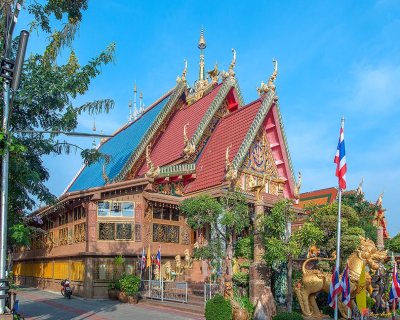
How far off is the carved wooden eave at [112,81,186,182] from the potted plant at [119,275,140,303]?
20.3 feet

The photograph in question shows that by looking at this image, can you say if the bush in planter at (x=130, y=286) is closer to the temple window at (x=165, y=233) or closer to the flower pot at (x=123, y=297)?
the flower pot at (x=123, y=297)

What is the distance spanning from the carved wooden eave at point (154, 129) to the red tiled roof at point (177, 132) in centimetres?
61

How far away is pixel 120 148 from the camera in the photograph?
29312 mm

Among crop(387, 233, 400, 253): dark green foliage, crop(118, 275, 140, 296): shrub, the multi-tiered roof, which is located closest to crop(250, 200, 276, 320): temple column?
crop(118, 275, 140, 296): shrub

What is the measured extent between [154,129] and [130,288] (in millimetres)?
10651

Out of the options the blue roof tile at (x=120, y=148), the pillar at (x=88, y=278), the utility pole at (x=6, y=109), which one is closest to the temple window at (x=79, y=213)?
the pillar at (x=88, y=278)

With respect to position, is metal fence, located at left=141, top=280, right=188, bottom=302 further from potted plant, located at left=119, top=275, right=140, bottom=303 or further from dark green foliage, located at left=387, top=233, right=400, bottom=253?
dark green foliage, located at left=387, top=233, right=400, bottom=253

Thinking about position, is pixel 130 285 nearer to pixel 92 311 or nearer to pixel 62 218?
pixel 92 311

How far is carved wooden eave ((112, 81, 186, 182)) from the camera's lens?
80.3 feet

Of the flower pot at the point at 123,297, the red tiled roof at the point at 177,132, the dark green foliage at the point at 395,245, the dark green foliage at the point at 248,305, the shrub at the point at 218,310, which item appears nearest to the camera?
the shrub at the point at 218,310

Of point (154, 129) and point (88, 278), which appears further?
point (154, 129)

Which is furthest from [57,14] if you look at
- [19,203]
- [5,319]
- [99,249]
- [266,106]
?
[266,106]

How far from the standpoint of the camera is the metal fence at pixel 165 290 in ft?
60.5

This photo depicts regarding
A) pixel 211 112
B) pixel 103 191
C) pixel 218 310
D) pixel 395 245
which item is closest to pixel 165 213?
pixel 103 191
